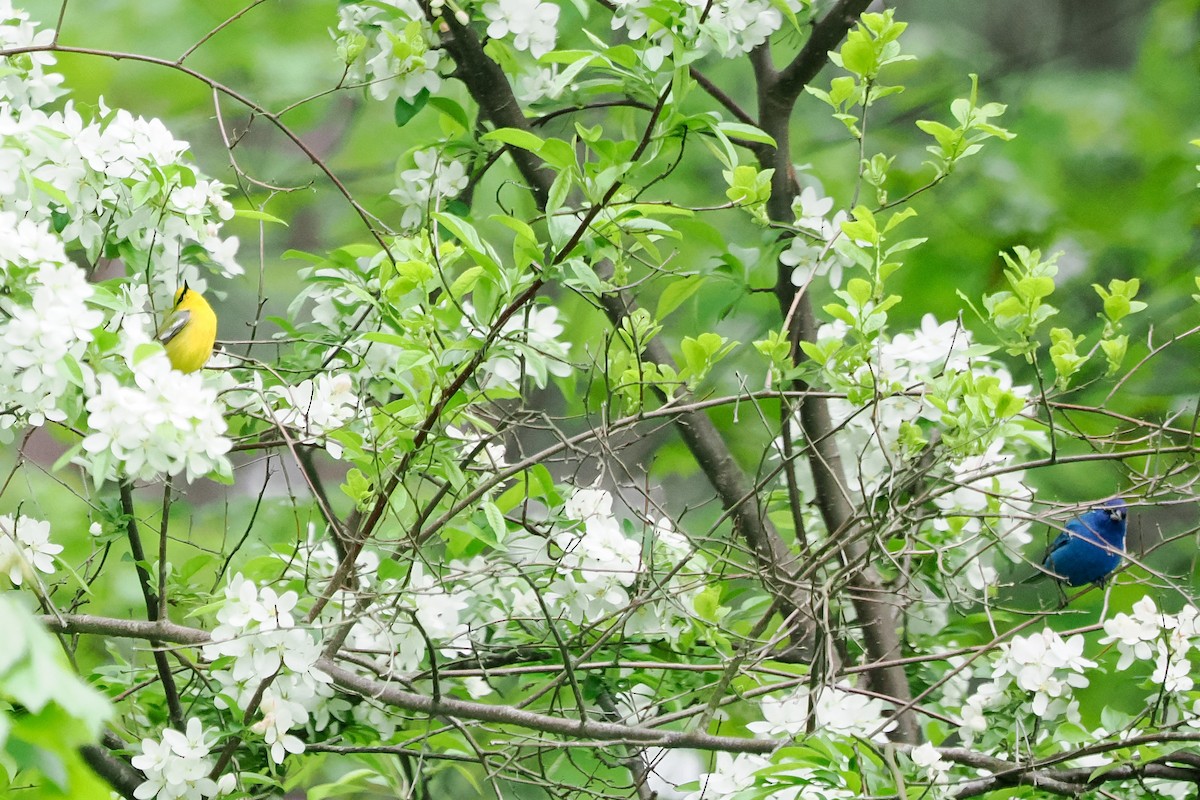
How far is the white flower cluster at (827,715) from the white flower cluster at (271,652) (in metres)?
0.57

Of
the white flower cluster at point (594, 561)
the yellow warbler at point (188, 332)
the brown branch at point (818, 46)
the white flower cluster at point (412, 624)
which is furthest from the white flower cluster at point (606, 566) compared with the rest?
the brown branch at point (818, 46)

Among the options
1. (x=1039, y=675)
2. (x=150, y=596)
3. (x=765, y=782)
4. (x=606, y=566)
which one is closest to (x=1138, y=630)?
(x=1039, y=675)

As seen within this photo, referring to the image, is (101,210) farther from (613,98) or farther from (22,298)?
(613,98)

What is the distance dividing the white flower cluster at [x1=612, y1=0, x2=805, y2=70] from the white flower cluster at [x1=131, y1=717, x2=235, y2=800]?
37.6 inches

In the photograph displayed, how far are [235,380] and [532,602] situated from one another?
0.55m

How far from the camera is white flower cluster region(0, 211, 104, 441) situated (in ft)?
3.33

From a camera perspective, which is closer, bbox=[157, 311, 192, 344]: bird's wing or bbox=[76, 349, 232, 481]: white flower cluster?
bbox=[76, 349, 232, 481]: white flower cluster

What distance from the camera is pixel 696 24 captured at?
118 centimetres

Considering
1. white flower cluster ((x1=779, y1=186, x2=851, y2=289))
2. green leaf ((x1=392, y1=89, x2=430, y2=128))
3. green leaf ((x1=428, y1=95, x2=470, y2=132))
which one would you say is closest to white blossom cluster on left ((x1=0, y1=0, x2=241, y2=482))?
green leaf ((x1=392, y1=89, x2=430, y2=128))

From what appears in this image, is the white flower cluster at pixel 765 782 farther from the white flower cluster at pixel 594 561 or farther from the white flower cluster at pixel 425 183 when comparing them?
the white flower cluster at pixel 425 183

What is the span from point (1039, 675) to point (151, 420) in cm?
119

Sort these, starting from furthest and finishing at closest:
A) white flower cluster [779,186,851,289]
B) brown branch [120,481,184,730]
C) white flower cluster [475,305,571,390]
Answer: white flower cluster [779,186,851,289], brown branch [120,481,184,730], white flower cluster [475,305,571,390]

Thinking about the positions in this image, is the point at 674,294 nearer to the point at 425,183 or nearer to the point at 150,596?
the point at 425,183

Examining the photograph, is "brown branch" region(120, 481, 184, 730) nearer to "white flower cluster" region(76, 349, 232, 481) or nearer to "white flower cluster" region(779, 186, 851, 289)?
"white flower cluster" region(76, 349, 232, 481)
